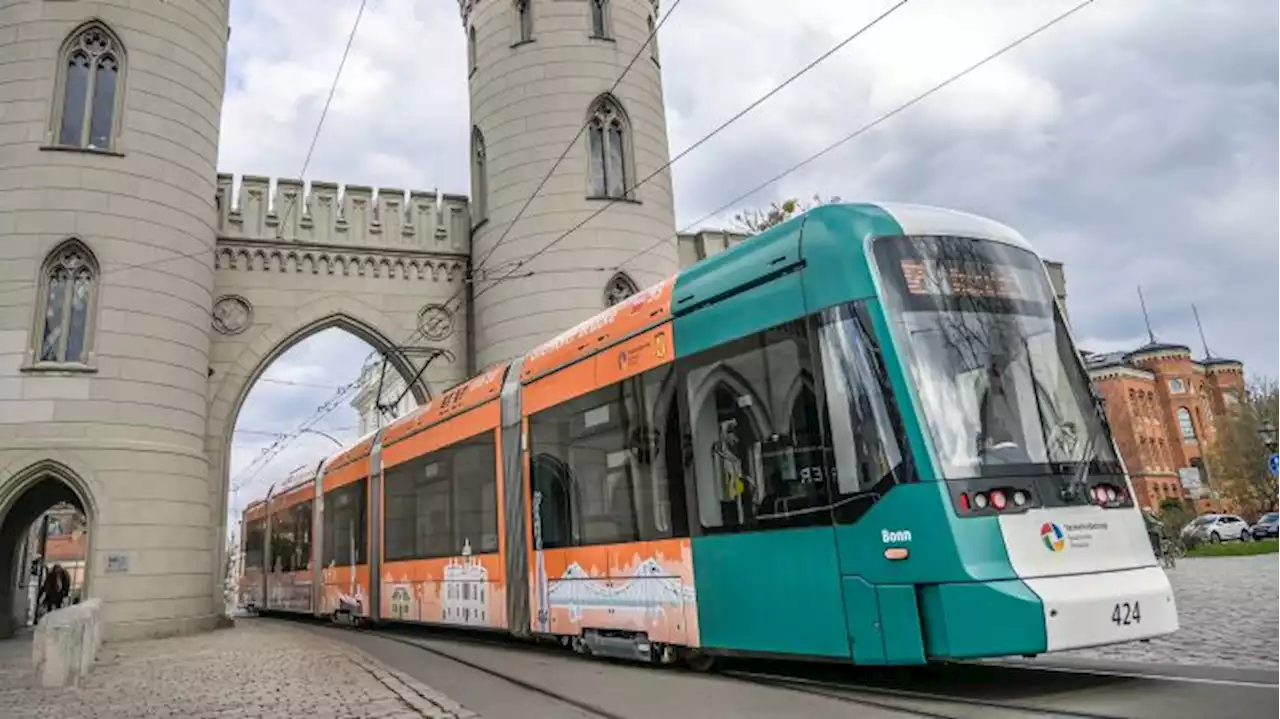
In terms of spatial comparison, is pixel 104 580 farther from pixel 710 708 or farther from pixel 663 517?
pixel 710 708

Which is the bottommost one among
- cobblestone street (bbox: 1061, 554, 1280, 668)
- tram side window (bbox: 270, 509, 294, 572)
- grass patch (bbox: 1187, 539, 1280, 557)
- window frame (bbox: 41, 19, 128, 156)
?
cobblestone street (bbox: 1061, 554, 1280, 668)

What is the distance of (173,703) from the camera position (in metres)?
7.45

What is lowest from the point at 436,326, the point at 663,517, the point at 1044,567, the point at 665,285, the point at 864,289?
the point at 1044,567

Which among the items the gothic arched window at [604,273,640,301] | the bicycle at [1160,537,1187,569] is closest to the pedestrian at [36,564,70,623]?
the gothic arched window at [604,273,640,301]

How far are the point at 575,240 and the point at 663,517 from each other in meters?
14.4

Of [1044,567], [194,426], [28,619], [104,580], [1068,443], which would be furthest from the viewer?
[28,619]

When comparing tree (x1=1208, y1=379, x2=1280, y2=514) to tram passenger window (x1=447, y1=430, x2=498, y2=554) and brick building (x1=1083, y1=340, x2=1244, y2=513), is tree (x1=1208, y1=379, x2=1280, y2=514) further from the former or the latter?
tram passenger window (x1=447, y1=430, x2=498, y2=554)

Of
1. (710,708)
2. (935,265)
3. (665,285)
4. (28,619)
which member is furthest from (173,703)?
(28,619)

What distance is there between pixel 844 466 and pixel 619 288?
16.0m

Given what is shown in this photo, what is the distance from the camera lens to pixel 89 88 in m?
18.0

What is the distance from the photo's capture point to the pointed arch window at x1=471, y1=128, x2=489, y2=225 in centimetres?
2306

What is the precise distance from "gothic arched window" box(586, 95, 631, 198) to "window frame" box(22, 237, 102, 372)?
426 inches

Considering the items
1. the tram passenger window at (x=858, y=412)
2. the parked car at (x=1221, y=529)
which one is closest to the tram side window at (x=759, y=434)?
the tram passenger window at (x=858, y=412)

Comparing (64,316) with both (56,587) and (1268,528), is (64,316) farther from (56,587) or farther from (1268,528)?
(1268,528)
